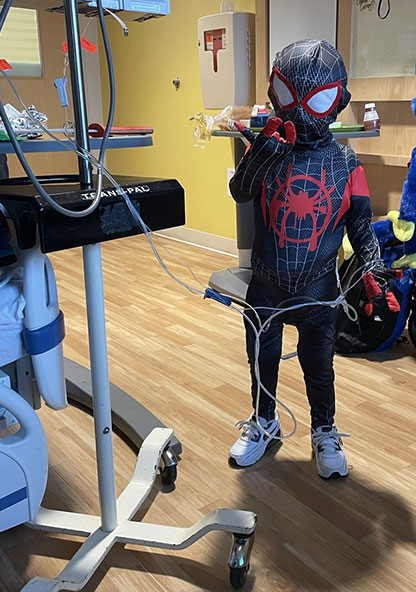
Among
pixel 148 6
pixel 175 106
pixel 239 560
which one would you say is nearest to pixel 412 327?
pixel 239 560

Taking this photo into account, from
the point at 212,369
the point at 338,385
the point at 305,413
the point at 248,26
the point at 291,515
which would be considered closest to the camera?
the point at 291,515

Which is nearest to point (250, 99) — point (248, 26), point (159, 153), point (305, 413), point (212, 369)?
point (248, 26)

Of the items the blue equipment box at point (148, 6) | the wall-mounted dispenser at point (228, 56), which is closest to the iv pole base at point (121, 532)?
the blue equipment box at point (148, 6)

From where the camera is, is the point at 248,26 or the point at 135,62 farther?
the point at 135,62

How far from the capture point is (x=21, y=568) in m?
1.12

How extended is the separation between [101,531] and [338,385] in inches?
36.4

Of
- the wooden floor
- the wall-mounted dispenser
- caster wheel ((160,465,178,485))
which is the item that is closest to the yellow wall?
the wall-mounted dispenser

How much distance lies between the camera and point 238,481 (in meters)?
1.36

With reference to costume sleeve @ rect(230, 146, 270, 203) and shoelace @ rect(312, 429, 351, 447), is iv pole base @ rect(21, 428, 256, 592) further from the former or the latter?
costume sleeve @ rect(230, 146, 270, 203)

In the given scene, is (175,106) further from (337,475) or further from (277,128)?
(337,475)

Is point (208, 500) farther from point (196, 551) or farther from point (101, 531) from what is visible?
point (101, 531)

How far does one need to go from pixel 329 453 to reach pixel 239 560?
0.40 metres

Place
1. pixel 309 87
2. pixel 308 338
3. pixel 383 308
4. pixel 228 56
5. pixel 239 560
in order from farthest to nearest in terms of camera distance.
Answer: pixel 228 56 → pixel 383 308 → pixel 308 338 → pixel 309 87 → pixel 239 560

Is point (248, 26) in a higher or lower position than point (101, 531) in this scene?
higher
